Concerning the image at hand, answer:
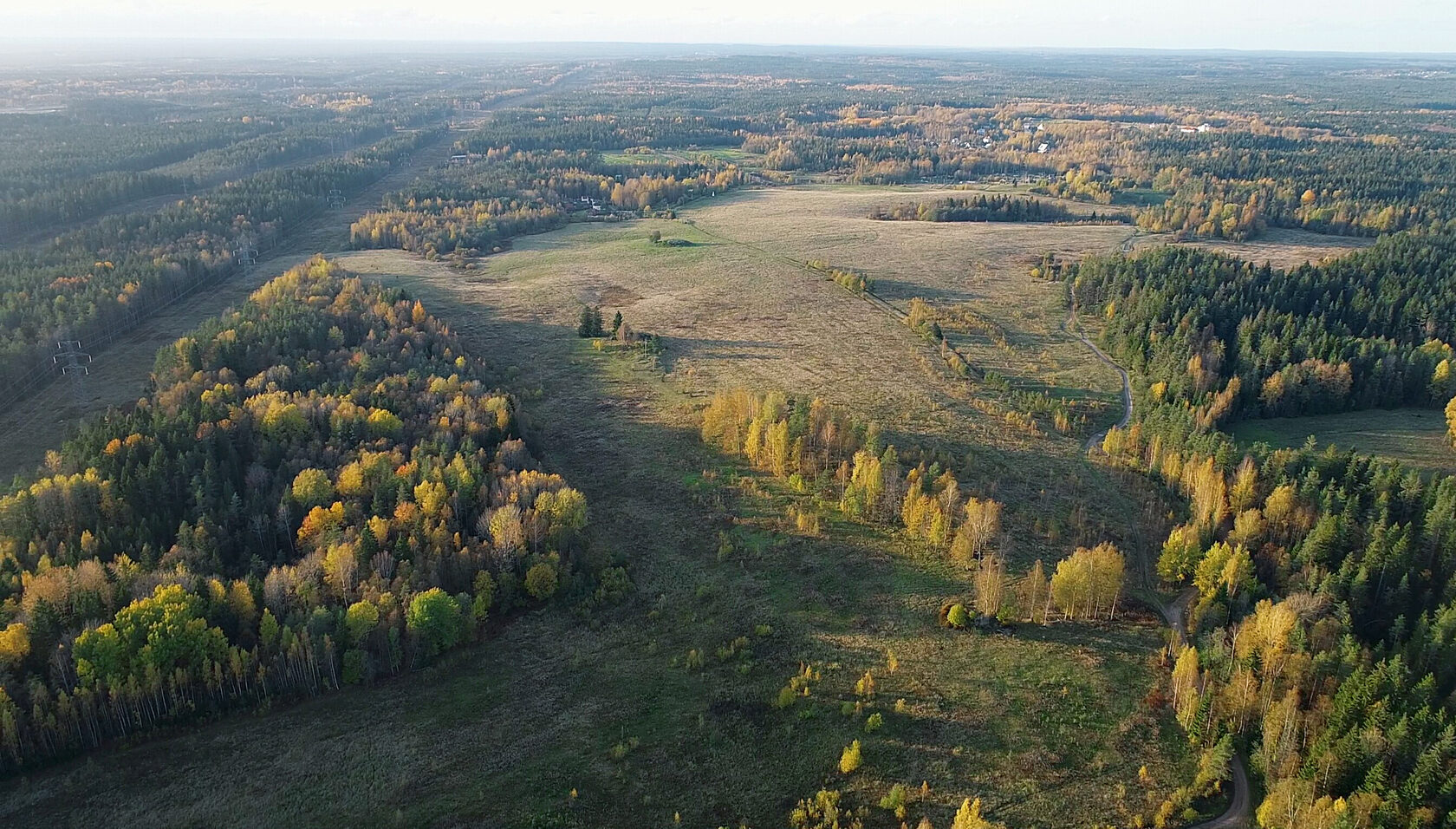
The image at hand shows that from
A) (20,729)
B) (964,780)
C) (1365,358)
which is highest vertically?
(1365,358)

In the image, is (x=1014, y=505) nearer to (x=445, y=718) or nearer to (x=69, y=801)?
(x=445, y=718)

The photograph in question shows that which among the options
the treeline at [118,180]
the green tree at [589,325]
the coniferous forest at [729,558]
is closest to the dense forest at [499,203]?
the coniferous forest at [729,558]

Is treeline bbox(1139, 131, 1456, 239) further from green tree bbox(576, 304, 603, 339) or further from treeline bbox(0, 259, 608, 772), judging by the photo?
treeline bbox(0, 259, 608, 772)

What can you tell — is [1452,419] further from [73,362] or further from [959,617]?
[73,362]

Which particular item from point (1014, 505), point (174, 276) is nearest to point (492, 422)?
point (1014, 505)

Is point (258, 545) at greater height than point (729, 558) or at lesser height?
greater

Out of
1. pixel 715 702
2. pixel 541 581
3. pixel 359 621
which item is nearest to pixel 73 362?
pixel 359 621

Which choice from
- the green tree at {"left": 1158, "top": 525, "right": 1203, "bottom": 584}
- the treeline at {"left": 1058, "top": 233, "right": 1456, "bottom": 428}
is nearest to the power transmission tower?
the green tree at {"left": 1158, "top": 525, "right": 1203, "bottom": 584}
